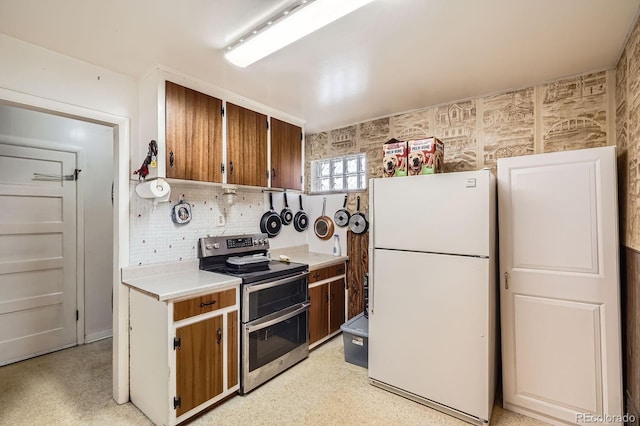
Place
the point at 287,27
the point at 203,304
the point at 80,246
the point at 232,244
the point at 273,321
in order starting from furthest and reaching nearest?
the point at 80,246 < the point at 232,244 < the point at 273,321 < the point at 203,304 < the point at 287,27

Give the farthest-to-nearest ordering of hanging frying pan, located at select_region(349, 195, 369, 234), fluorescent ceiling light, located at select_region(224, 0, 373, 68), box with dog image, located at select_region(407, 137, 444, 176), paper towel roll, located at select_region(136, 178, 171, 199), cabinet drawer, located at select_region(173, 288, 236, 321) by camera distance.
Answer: hanging frying pan, located at select_region(349, 195, 369, 234), box with dog image, located at select_region(407, 137, 444, 176), paper towel roll, located at select_region(136, 178, 171, 199), cabinet drawer, located at select_region(173, 288, 236, 321), fluorescent ceiling light, located at select_region(224, 0, 373, 68)

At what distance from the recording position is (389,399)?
2232 millimetres

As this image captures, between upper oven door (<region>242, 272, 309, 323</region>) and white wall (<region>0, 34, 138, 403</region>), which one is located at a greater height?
white wall (<region>0, 34, 138, 403</region>)

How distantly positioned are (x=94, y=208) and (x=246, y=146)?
1.94 meters

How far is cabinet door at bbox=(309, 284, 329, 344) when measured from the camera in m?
2.93

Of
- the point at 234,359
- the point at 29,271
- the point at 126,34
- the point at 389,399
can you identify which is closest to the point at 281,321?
Answer: the point at 234,359

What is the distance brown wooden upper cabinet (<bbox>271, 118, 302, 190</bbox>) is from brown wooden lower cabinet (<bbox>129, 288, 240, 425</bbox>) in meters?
1.31

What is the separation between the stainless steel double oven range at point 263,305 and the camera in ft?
7.48

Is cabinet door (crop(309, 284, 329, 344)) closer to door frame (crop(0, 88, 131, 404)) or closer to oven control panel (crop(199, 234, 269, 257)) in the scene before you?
oven control panel (crop(199, 234, 269, 257))

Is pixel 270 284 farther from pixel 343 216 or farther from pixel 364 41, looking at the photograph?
pixel 364 41

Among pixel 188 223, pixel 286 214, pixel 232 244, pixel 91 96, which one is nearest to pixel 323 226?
pixel 286 214

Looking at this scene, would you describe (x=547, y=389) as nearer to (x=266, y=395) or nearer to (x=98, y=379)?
(x=266, y=395)

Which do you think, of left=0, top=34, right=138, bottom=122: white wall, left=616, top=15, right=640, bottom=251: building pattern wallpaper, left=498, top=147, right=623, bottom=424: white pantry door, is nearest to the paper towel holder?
left=0, top=34, right=138, bottom=122: white wall

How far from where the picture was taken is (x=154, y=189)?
213 centimetres
